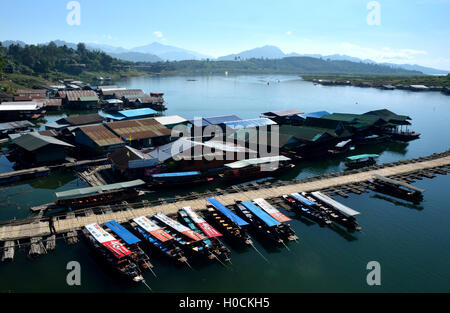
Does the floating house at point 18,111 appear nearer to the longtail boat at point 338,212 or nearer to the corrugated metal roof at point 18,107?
the corrugated metal roof at point 18,107

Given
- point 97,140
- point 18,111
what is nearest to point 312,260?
point 97,140

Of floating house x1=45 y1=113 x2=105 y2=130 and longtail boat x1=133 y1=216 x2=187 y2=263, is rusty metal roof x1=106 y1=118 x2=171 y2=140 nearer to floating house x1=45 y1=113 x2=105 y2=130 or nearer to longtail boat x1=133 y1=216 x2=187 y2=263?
floating house x1=45 y1=113 x2=105 y2=130

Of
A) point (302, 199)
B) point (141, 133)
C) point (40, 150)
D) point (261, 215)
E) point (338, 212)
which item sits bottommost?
point (338, 212)

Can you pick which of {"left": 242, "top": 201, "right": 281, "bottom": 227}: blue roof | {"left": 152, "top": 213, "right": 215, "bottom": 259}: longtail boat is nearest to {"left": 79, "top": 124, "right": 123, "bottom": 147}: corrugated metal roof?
{"left": 152, "top": 213, "right": 215, "bottom": 259}: longtail boat

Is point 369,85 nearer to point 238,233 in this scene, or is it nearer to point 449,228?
point 449,228

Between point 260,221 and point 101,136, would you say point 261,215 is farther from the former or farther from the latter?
point 101,136

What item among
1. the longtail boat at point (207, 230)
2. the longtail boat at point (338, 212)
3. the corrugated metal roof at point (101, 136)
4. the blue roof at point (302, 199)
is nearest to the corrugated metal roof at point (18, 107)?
the corrugated metal roof at point (101, 136)
